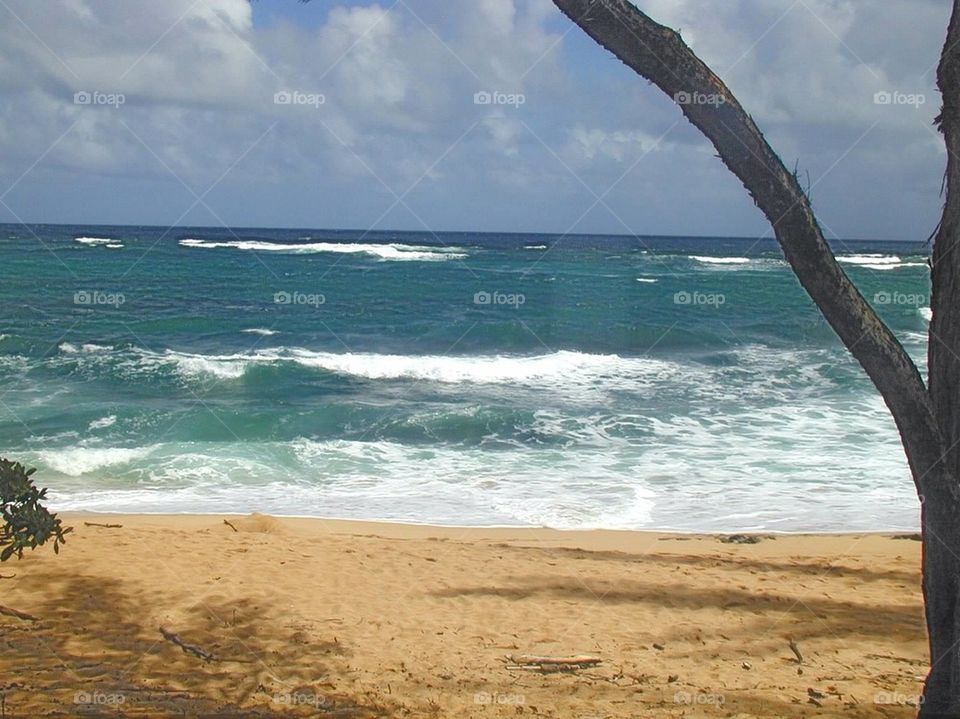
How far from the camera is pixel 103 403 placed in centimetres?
1373

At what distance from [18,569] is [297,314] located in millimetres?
20958

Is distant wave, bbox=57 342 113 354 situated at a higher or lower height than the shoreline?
higher

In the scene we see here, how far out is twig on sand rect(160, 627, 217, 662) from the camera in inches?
177

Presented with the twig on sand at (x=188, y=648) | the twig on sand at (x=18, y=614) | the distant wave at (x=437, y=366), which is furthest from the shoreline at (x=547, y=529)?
the distant wave at (x=437, y=366)

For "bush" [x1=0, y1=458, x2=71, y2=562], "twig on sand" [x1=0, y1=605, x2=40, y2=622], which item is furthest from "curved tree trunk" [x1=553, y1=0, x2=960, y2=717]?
"twig on sand" [x1=0, y1=605, x2=40, y2=622]

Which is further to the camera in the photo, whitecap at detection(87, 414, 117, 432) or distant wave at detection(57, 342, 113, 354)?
distant wave at detection(57, 342, 113, 354)

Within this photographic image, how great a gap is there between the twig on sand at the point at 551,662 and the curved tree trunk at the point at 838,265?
6.40ft

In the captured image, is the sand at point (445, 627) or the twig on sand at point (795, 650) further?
the twig on sand at point (795, 650)

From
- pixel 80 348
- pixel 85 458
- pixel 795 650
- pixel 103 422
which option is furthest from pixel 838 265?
pixel 80 348

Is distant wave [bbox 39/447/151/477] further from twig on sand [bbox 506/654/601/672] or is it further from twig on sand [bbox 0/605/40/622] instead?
twig on sand [bbox 506/654/601/672]

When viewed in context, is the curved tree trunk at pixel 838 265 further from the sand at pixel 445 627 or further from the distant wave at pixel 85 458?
the distant wave at pixel 85 458

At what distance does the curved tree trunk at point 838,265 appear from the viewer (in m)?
2.91

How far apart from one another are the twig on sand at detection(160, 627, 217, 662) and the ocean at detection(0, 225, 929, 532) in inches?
158

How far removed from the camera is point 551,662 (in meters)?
4.64
